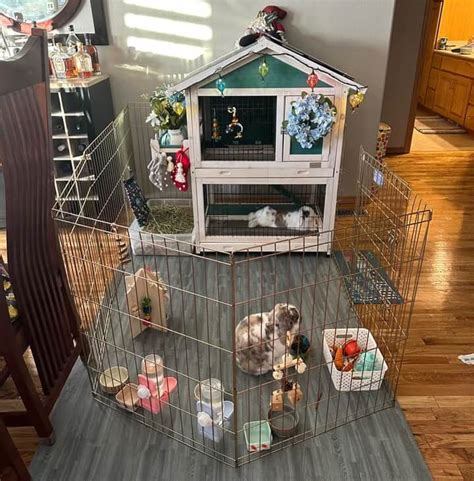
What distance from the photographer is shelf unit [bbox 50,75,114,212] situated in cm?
247

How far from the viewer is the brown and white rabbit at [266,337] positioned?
1.59m

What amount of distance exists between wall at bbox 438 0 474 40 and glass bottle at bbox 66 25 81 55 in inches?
199

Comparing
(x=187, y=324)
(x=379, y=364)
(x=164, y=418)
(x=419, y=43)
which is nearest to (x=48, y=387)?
(x=164, y=418)

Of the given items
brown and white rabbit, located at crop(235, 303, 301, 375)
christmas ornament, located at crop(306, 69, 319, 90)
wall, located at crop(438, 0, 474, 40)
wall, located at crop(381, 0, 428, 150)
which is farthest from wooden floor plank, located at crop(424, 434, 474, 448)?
wall, located at crop(438, 0, 474, 40)

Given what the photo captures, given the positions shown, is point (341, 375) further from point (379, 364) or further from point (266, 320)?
point (266, 320)

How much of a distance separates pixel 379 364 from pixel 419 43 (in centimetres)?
319

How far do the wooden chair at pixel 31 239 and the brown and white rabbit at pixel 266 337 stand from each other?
2.14ft

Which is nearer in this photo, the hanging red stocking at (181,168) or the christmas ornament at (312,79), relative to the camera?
Answer: the christmas ornament at (312,79)

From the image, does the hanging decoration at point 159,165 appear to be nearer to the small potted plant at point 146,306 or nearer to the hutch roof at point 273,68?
the hutch roof at point 273,68

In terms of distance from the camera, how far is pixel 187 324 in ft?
6.62

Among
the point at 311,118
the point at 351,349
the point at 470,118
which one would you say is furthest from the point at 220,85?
the point at 470,118

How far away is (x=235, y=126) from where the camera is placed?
2438 millimetres

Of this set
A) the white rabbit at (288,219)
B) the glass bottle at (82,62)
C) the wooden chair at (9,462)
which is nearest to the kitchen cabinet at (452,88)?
the white rabbit at (288,219)

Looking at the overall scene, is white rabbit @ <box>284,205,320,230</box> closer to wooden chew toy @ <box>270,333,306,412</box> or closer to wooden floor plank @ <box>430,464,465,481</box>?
wooden chew toy @ <box>270,333,306,412</box>
